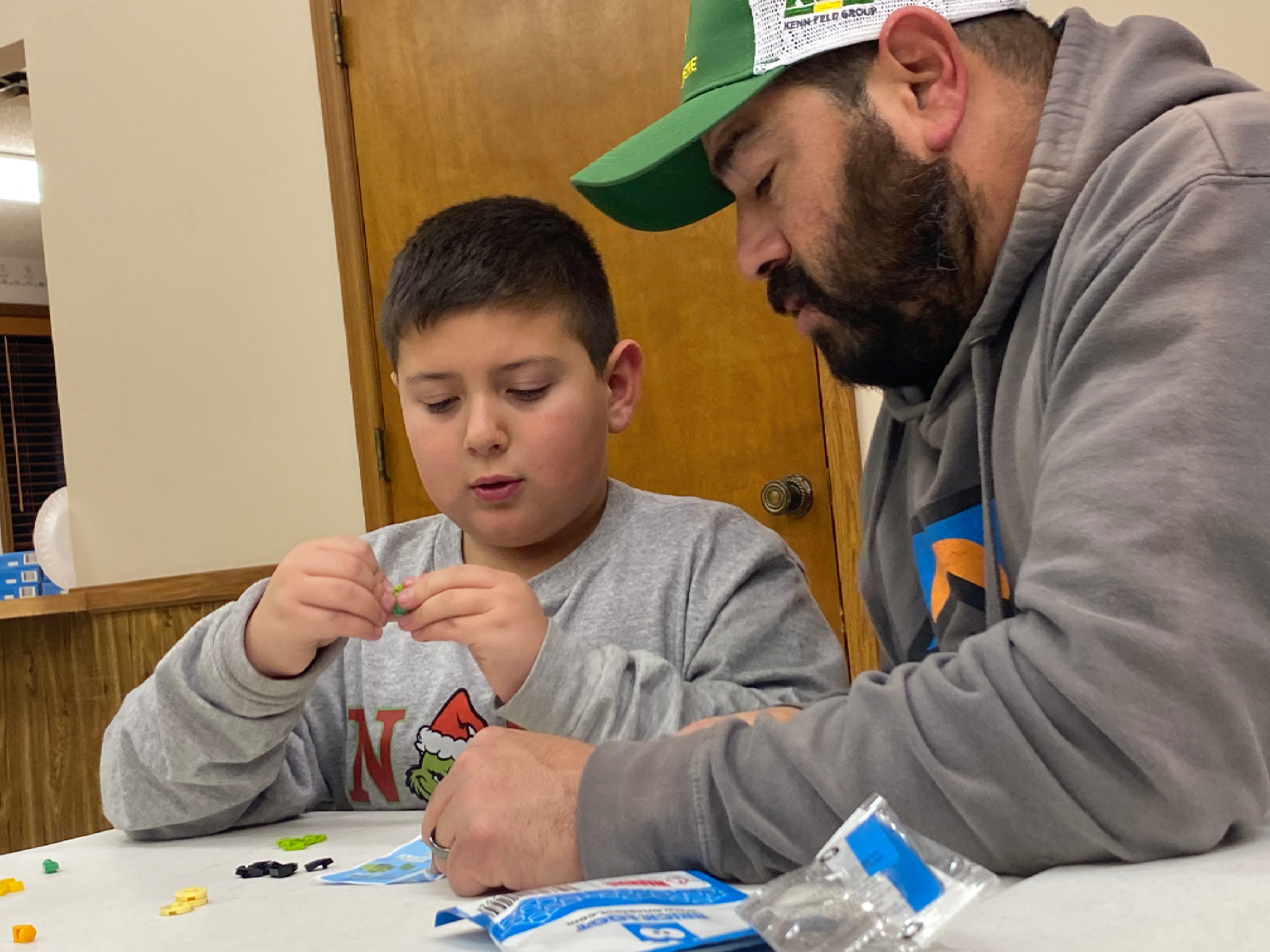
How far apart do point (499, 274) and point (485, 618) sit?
43 cm

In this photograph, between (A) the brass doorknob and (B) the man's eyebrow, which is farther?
(A) the brass doorknob

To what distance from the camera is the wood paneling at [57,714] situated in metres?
2.95

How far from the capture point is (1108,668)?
0.55m

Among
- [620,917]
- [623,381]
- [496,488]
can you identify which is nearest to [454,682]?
[496,488]

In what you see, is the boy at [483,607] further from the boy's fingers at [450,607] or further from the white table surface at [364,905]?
the white table surface at [364,905]

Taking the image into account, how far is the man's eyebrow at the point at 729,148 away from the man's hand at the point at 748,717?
432 millimetres

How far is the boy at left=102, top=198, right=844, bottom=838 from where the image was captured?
971mm

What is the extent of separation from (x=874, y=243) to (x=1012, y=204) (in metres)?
0.10

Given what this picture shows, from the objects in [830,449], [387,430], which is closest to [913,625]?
[830,449]

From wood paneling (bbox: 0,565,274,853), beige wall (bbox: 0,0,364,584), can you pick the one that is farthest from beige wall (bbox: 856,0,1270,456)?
wood paneling (bbox: 0,565,274,853)

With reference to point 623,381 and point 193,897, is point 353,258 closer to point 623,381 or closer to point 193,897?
point 623,381

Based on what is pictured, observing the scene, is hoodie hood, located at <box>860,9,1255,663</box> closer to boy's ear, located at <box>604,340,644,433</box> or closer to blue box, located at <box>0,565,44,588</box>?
boy's ear, located at <box>604,340,644,433</box>

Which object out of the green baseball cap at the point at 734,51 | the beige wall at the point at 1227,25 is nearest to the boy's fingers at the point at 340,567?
the green baseball cap at the point at 734,51

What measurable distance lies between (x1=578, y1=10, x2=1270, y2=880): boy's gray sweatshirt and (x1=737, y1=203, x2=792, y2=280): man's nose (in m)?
0.26
